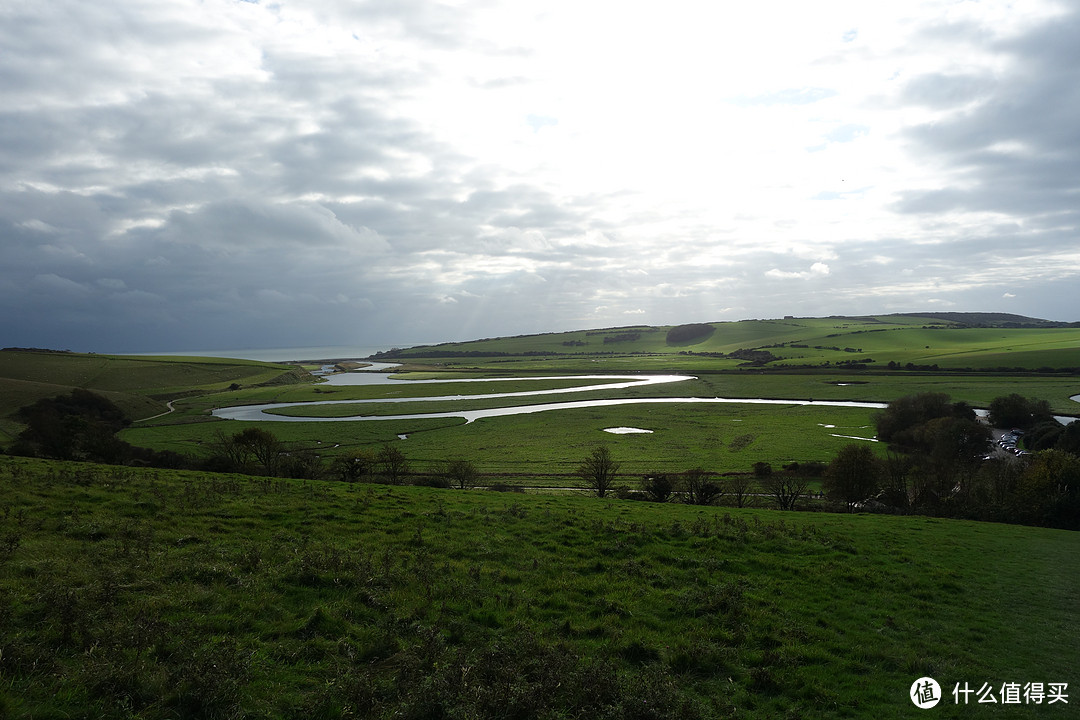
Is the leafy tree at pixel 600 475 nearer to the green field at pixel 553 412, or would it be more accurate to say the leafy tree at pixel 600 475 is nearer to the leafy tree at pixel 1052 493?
the green field at pixel 553 412

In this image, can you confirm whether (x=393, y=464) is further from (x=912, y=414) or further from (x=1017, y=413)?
(x=1017, y=413)

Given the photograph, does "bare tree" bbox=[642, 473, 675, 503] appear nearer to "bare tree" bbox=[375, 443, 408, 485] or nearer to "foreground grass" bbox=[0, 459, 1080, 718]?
"foreground grass" bbox=[0, 459, 1080, 718]

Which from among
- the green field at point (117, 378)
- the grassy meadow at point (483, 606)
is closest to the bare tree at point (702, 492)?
the grassy meadow at point (483, 606)

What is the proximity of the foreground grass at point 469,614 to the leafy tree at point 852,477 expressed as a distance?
68.9 ft

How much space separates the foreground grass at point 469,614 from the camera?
7.43 m

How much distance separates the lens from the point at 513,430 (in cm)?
8712

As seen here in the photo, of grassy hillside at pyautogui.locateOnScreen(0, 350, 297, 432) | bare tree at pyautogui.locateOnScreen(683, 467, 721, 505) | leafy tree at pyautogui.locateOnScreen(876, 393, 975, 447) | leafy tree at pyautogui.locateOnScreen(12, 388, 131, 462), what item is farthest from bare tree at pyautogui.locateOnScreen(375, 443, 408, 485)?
grassy hillside at pyautogui.locateOnScreen(0, 350, 297, 432)

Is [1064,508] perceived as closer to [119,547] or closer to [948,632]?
[948,632]

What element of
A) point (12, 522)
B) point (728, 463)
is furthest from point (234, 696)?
point (728, 463)

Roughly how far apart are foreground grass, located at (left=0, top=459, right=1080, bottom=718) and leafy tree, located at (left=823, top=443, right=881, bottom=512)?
20993 millimetres

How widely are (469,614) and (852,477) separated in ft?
131

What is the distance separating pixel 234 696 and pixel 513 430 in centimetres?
8056

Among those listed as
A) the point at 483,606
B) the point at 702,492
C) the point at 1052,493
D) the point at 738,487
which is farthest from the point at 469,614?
the point at 1052,493

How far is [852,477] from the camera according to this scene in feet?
132
